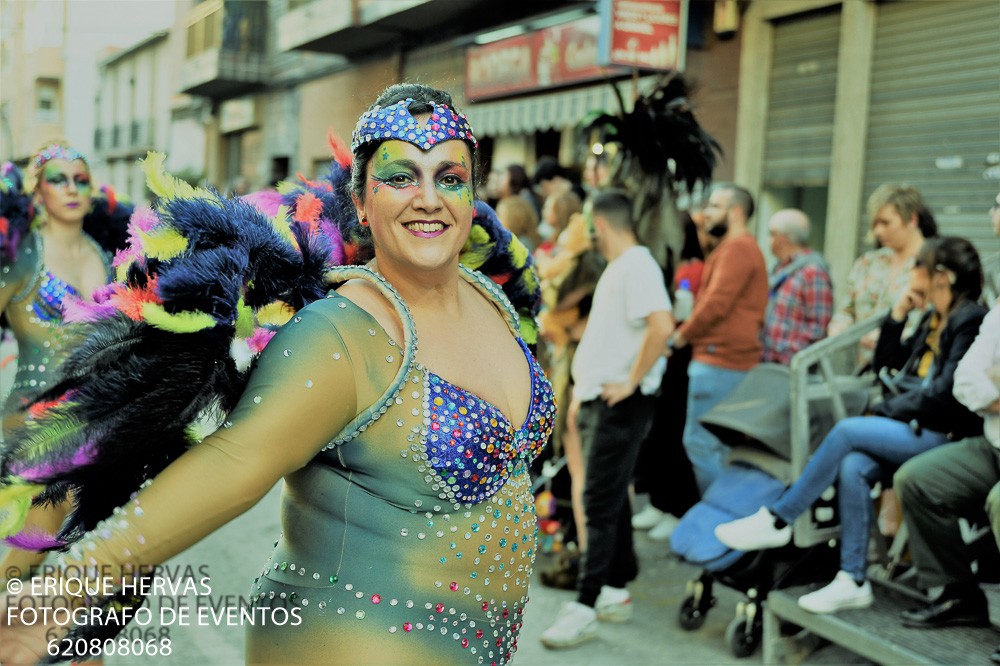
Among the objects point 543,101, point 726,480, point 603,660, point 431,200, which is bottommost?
point 603,660

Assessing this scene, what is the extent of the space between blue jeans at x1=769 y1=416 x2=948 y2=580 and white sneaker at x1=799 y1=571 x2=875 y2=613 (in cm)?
5

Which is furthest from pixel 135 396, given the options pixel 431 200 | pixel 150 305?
pixel 431 200

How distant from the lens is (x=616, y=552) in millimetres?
4855

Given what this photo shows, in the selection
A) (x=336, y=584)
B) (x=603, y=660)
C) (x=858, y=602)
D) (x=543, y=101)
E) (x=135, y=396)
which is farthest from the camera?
(x=543, y=101)

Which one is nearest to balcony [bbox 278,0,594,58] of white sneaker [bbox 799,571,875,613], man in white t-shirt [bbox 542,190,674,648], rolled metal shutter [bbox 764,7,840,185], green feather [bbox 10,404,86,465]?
rolled metal shutter [bbox 764,7,840,185]

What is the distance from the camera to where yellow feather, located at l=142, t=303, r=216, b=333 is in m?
1.72

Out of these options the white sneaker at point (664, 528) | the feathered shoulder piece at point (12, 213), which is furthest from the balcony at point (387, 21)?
the feathered shoulder piece at point (12, 213)

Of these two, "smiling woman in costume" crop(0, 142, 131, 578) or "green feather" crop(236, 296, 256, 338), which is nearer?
"green feather" crop(236, 296, 256, 338)

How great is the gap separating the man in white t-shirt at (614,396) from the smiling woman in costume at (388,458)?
2.51m

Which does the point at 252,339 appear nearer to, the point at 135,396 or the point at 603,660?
the point at 135,396

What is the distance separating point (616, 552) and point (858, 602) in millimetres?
1191

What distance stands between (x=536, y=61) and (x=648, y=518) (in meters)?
7.50

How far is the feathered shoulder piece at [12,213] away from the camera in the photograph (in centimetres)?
458

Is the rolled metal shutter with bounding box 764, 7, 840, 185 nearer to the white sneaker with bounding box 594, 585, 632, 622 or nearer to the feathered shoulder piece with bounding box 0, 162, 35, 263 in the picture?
the white sneaker with bounding box 594, 585, 632, 622
